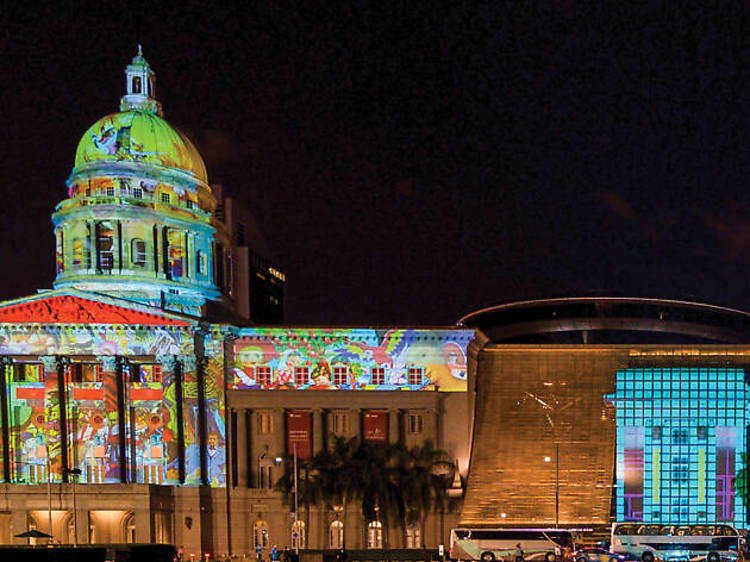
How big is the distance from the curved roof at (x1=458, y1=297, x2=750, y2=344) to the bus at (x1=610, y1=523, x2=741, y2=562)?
44.5m

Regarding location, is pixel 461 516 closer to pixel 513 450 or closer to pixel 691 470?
pixel 513 450

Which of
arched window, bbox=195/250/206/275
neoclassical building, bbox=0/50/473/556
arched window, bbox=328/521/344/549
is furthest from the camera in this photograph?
arched window, bbox=195/250/206/275

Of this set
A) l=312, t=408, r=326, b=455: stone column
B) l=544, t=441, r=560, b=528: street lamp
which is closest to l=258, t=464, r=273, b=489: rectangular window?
l=312, t=408, r=326, b=455: stone column

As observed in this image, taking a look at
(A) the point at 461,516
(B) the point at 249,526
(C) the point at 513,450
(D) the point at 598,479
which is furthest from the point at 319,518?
(D) the point at 598,479

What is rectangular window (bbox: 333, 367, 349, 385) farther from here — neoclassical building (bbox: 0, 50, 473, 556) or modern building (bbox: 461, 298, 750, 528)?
modern building (bbox: 461, 298, 750, 528)

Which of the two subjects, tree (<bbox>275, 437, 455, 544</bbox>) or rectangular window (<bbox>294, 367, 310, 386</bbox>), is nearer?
tree (<bbox>275, 437, 455, 544</bbox>)

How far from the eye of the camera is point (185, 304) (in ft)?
306

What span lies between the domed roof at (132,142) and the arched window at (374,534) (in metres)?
40.0

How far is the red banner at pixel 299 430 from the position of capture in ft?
277

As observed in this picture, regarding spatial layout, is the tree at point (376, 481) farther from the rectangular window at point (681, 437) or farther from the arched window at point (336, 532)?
the rectangular window at point (681, 437)

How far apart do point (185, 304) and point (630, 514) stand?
47.4 metres

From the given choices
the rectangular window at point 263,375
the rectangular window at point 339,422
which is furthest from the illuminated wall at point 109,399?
the rectangular window at point 339,422

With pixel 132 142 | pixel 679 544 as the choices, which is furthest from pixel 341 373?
pixel 679 544

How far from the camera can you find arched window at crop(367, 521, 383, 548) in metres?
80.0
